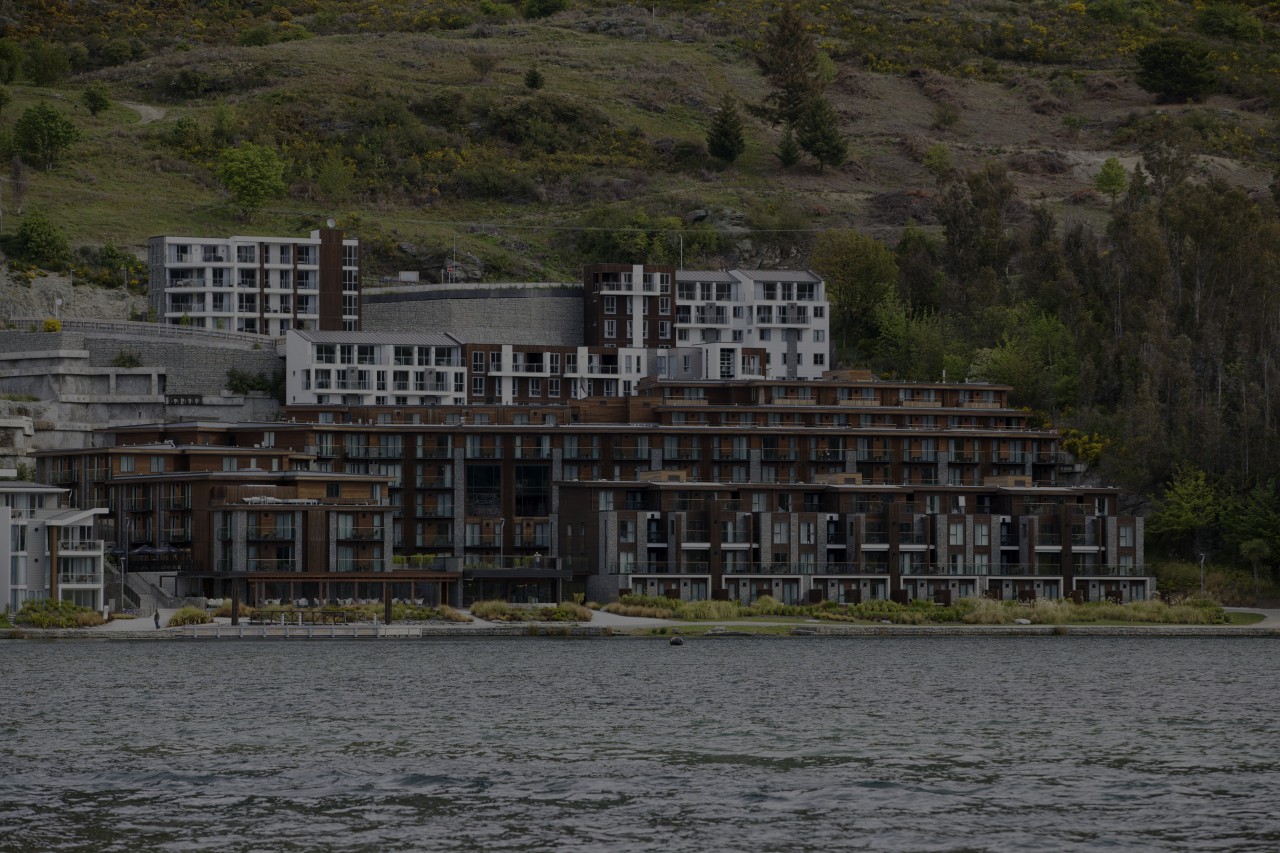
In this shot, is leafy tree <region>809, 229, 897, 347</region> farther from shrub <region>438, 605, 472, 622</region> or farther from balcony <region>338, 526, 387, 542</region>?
shrub <region>438, 605, 472, 622</region>

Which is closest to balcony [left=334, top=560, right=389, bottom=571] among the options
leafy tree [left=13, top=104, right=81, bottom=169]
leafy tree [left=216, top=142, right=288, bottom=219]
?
leafy tree [left=216, top=142, right=288, bottom=219]

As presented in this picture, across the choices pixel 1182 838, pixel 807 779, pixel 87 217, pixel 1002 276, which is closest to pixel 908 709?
pixel 807 779

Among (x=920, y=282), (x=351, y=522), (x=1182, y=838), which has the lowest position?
(x=1182, y=838)

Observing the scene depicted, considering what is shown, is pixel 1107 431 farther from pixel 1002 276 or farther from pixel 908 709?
pixel 908 709

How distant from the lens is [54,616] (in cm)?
11294

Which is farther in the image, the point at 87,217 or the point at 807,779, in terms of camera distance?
the point at 87,217

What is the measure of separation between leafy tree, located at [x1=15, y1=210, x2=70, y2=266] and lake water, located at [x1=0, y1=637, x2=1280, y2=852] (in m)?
65.7

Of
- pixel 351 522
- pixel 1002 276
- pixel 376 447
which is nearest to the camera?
pixel 351 522

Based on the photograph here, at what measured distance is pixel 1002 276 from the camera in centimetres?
17575

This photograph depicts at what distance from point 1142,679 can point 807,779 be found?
3790cm

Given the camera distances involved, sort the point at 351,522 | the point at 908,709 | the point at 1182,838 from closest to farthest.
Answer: the point at 1182,838 < the point at 908,709 < the point at 351,522

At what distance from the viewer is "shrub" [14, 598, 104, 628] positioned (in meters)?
113

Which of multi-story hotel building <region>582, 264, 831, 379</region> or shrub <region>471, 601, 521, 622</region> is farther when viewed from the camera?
multi-story hotel building <region>582, 264, 831, 379</region>

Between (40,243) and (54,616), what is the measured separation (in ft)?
200
